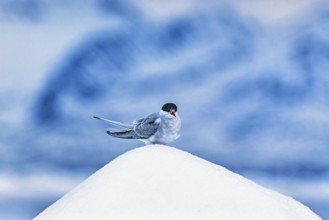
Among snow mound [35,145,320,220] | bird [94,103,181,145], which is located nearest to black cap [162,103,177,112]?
bird [94,103,181,145]

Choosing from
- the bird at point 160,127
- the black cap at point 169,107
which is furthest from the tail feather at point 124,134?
the black cap at point 169,107

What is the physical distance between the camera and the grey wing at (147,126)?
22.3ft

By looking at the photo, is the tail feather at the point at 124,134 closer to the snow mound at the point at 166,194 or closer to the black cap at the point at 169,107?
the snow mound at the point at 166,194

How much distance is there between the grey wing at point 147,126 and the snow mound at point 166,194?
16 centimetres

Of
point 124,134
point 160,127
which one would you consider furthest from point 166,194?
point 124,134

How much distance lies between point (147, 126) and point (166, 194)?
102cm

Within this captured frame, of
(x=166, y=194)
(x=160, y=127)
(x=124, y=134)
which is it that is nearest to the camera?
(x=166, y=194)

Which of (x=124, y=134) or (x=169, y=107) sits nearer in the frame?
(x=169, y=107)

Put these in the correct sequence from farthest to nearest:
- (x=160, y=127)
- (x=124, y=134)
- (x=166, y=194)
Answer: (x=124, y=134) < (x=160, y=127) < (x=166, y=194)

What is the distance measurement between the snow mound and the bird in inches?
4.3

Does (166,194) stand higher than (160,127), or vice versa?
(160,127)

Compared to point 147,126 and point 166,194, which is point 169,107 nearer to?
point 147,126

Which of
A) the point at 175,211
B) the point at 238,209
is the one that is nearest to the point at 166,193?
the point at 175,211

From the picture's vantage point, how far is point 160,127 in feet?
22.1
